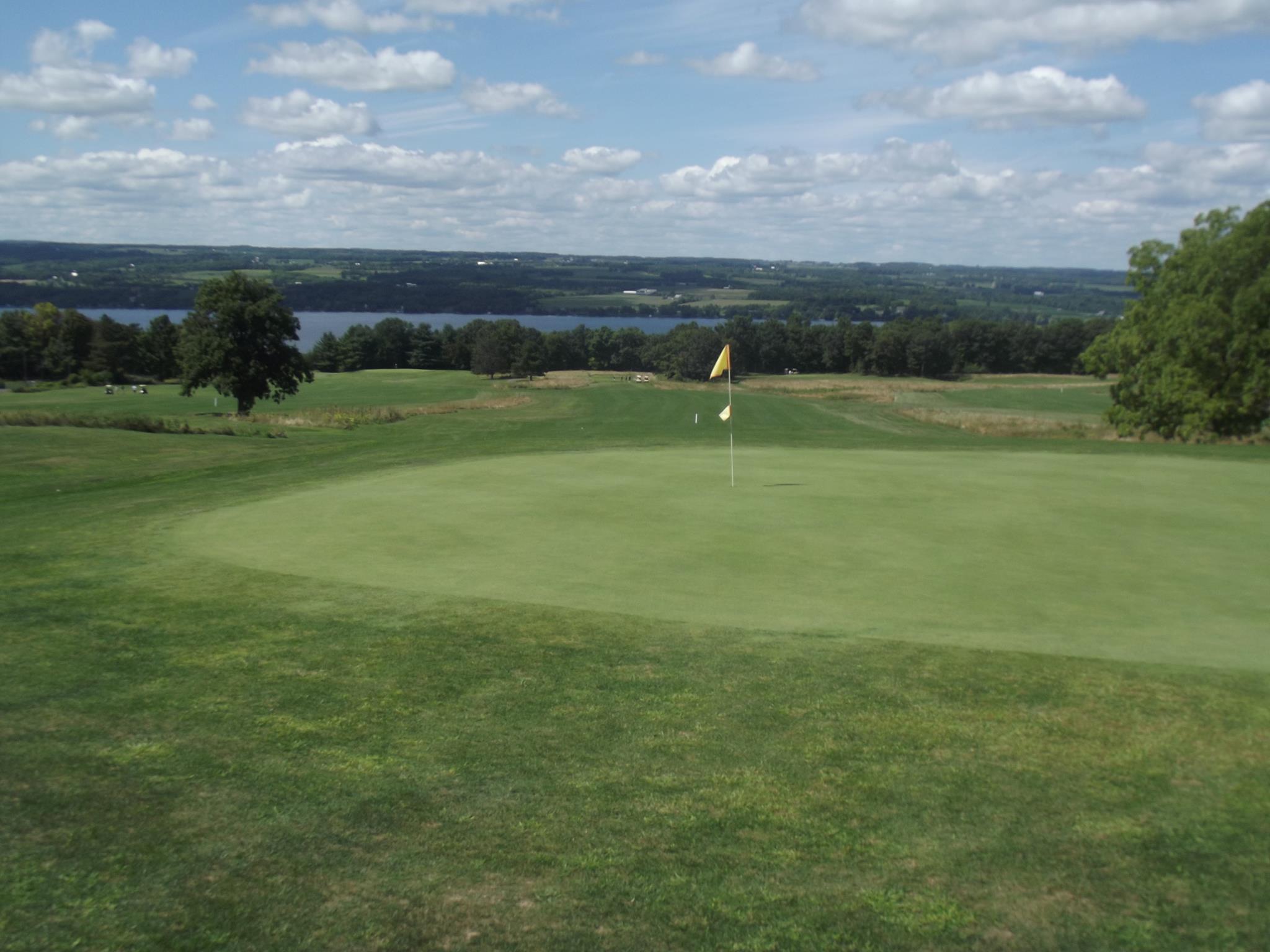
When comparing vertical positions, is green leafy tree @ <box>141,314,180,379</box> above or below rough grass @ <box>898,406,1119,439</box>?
above

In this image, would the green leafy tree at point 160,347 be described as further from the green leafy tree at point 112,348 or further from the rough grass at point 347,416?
the rough grass at point 347,416

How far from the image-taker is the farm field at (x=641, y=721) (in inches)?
202

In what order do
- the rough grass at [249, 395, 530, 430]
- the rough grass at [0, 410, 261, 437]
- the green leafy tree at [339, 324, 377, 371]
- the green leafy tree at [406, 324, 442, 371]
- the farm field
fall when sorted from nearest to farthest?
the farm field → the rough grass at [0, 410, 261, 437] → the rough grass at [249, 395, 530, 430] → the green leafy tree at [339, 324, 377, 371] → the green leafy tree at [406, 324, 442, 371]

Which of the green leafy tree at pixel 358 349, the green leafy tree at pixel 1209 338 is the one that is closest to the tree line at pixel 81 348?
the green leafy tree at pixel 358 349

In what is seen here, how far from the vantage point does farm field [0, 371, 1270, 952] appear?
202 inches

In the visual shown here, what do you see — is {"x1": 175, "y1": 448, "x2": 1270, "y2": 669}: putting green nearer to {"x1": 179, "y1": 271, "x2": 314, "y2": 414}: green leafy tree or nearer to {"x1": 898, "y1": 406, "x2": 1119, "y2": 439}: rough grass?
{"x1": 898, "y1": 406, "x2": 1119, "y2": 439}: rough grass

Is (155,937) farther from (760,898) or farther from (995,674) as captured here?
(995,674)

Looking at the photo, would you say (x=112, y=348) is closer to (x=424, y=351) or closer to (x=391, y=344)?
(x=391, y=344)

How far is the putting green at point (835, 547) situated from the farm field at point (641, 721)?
0.08 metres

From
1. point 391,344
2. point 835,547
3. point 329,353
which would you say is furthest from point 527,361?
point 835,547

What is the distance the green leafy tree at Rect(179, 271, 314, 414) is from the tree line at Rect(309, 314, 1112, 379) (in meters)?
61.2

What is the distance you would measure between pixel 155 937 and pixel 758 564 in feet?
28.5

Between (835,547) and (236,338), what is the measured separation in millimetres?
46618

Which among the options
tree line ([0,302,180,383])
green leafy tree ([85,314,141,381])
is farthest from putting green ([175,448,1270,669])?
green leafy tree ([85,314,141,381])
